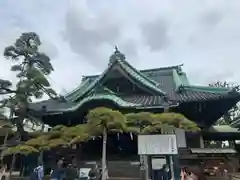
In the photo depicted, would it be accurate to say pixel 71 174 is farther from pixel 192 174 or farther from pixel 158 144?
pixel 192 174

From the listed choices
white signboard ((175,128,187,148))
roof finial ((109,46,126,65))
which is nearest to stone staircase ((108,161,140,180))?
white signboard ((175,128,187,148))

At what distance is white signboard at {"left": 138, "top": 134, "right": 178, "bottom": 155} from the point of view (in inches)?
464

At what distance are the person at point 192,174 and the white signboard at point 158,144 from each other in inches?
55.2

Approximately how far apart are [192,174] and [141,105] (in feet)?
13.4

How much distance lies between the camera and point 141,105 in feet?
48.2

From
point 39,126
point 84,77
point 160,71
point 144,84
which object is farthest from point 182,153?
point 84,77

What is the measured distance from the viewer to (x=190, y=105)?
50.4ft

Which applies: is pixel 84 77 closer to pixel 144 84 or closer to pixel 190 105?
pixel 144 84

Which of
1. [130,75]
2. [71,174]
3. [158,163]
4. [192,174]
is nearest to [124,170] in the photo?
[158,163]

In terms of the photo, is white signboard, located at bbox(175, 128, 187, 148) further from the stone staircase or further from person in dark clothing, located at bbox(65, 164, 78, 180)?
person in dark clothing, located at bbox(65, 164, 78, 180)

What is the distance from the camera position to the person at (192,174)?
12.3m

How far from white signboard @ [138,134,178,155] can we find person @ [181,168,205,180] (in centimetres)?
140

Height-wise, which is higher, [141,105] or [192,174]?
[141,105]

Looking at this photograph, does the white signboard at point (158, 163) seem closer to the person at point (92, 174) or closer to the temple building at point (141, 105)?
the temple building at point (141, 105)
